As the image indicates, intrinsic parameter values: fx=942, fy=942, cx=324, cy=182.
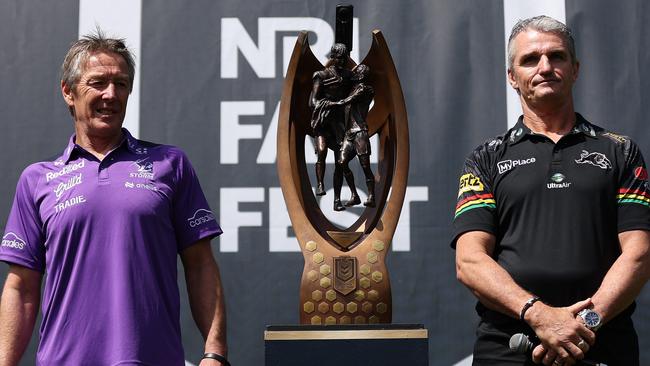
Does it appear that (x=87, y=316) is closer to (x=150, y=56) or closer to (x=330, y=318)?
(x=330, y=318)

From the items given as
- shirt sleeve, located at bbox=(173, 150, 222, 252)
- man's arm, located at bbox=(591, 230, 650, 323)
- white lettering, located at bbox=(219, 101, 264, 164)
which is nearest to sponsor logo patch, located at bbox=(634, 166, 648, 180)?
man's arm, located at bbox=(591, 230, 650, 323)

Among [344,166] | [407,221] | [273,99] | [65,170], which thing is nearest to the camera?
[65,170]

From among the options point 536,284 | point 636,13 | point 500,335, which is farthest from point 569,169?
point 636,13

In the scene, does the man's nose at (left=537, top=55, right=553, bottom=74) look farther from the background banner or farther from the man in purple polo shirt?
the background banner

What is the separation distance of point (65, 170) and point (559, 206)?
95 cm

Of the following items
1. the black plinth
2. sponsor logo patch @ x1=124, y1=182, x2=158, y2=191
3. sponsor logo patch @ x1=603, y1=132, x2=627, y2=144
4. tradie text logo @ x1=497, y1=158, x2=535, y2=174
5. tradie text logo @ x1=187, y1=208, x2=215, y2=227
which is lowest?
the black plinth

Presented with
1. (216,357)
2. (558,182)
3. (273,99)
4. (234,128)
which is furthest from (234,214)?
(558,182)

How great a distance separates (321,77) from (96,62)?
2.23 ft

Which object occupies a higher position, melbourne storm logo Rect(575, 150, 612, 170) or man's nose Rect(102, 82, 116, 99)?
man's nose Rect(102, 82, 116, 99)

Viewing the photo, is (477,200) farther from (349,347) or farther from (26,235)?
(26,235)

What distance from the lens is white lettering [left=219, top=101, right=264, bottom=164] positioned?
3135 mm

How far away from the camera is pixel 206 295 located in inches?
71.7

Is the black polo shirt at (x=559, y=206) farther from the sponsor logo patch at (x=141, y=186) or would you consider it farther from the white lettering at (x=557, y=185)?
the sponsor logo patch at (x=141, y=186)

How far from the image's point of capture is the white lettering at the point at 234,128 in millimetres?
3135
